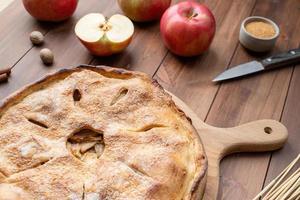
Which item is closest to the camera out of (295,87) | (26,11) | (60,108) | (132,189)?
(132,189)

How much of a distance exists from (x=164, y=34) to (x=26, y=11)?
0.46 meters

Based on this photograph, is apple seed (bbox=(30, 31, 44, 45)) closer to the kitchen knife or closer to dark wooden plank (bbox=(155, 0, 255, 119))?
dark wooden plank (bbox=(155, 0, 255, 119))

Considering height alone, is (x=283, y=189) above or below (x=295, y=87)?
above

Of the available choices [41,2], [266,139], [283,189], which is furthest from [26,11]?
[283,189]

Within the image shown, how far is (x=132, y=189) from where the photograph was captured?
801mm

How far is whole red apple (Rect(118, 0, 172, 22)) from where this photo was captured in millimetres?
1323

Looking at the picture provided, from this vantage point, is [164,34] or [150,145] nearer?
[150,145]

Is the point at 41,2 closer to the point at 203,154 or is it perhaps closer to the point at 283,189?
the point at 203,154

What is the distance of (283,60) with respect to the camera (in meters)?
1.23

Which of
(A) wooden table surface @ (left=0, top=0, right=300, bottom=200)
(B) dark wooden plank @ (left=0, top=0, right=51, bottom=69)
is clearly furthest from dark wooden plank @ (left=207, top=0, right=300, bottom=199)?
(B) dark wooden plank @ (left=0, top=0, right=51, bottom=69)

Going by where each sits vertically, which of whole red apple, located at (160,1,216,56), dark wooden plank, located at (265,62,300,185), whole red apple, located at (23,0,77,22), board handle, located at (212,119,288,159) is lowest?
dark wooden plank, located at (265,62,300,185)

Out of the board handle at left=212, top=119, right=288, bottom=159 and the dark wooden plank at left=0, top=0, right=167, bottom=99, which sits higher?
the dark wooden plank at left=0, top=0, right=167, bottom=99

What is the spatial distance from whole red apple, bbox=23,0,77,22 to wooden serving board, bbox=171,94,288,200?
0.53 meters

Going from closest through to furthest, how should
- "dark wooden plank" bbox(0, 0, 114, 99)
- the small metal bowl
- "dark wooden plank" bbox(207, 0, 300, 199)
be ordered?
"dark wooden plank" bbox(207, 0, 300, 199)
"dark wooden plank" bbox(0, 0, 114, 99)
the small metal bowl
